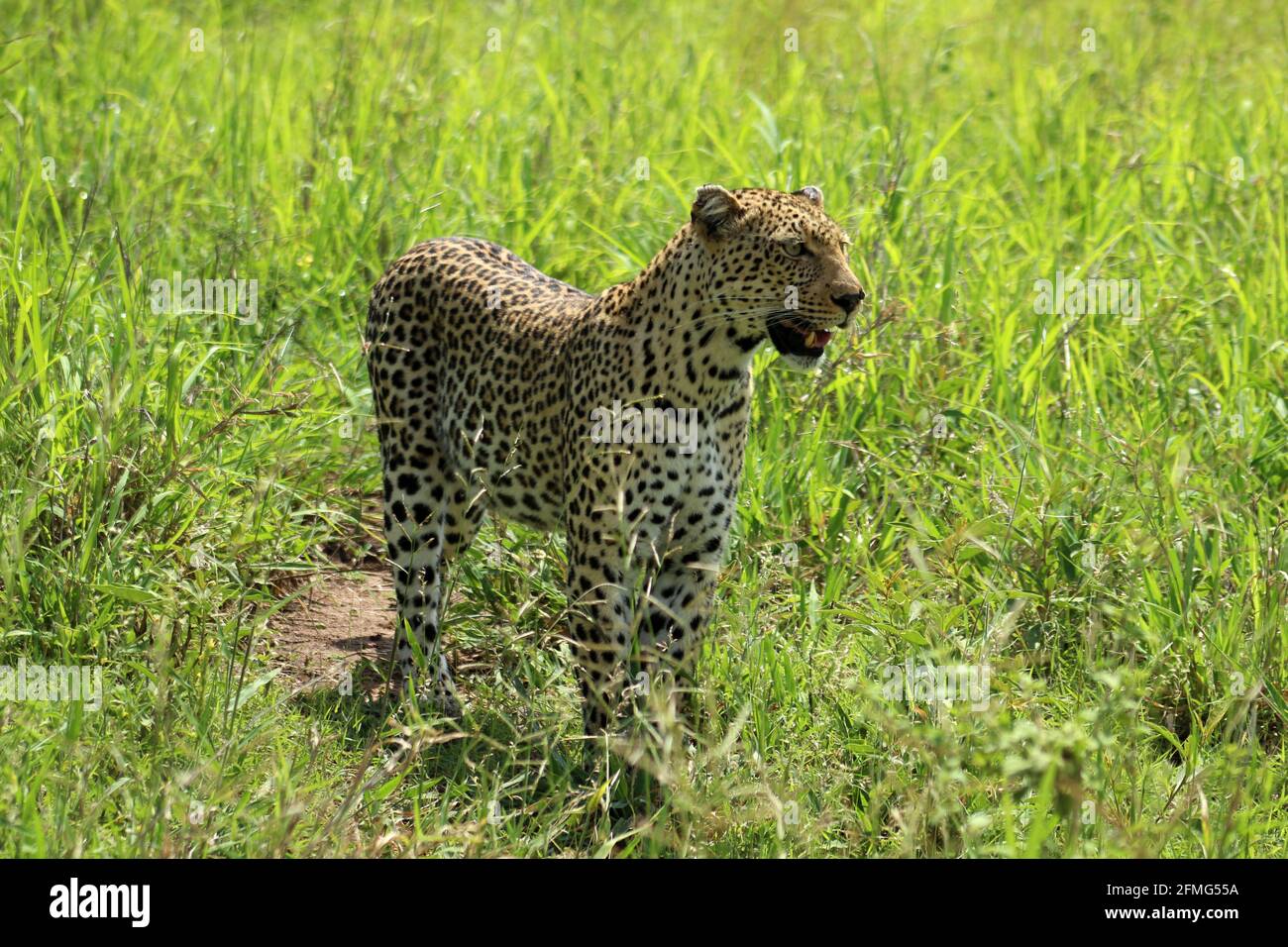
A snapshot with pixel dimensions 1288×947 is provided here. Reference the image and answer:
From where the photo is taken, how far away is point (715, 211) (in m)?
4.80

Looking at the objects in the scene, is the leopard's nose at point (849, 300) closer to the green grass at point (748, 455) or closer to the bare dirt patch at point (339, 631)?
the green grass at point (748, 455)

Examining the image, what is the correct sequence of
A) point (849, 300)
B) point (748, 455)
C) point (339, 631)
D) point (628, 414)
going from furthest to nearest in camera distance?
point (748, 455)
point (339, 631)
point (628, 414)
point (849, 300)

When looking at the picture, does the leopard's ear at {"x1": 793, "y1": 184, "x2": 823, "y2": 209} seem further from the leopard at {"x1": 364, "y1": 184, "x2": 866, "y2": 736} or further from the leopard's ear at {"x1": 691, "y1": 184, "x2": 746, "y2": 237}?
the leopard's ear at {"x1": 691, "y1": 184, "x2": 746, "y2": 237}

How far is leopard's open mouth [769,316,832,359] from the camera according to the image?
4773 mm

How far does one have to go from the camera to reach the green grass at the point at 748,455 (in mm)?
4274

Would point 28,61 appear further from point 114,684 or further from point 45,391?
point 114,684

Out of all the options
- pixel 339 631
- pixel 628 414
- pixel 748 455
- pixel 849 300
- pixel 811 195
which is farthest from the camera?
pixel 748 455

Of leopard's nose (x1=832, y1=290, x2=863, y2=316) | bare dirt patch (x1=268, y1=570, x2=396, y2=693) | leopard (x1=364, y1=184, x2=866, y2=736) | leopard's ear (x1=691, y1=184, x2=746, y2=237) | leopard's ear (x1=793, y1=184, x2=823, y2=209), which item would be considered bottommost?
bare dirt patch (x1=268, y1=570, x2=396, y2=693)

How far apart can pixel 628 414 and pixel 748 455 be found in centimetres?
111

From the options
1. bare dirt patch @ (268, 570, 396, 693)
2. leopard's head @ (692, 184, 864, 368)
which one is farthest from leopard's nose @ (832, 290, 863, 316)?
bare dirt patch @ (268, 570, 396, 693)

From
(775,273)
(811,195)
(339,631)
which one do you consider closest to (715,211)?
(775,273)

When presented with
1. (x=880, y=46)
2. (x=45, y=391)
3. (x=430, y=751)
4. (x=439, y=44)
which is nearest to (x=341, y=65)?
(x=439, y=44)

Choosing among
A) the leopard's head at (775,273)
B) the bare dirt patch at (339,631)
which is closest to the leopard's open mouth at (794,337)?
the leopard's head at (775,273)

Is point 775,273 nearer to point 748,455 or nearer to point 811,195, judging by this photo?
point 811,195
